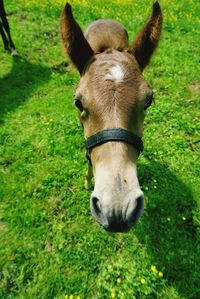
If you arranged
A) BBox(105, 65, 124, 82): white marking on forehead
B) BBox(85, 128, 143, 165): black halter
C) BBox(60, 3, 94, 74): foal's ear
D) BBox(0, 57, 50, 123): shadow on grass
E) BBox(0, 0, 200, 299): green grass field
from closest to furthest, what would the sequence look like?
1. BBox(85, 128, 143, 165): black halter
2. BBox(105, 65, 124, 82): white marking on forehead
3. BBox(60, 3, 94, 74): foal's ear
4. BBox(0, 0, 200, 299): green grass field
5. BBox(0, 57, 50, 123): shadow on grass

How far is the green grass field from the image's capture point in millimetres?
3410

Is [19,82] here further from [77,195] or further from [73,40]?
[73,40]

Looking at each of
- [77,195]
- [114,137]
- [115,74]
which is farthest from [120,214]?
[77,195]

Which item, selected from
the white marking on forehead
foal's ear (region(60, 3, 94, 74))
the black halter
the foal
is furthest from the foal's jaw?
the foal

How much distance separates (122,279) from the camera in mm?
3398

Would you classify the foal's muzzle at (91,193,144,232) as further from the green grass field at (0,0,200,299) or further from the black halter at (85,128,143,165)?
the green grass field at (0,0,200,299)

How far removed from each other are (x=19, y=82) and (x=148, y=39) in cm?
448

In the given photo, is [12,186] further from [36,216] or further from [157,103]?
[157,103]

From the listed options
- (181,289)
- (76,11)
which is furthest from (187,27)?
(181,289)

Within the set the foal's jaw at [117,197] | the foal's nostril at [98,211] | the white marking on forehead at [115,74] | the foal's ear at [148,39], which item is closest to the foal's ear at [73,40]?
the foal's ear at [148,39]

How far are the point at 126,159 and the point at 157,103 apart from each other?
12.9 feet

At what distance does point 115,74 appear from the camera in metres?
2.42

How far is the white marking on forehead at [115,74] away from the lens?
94.6 inches

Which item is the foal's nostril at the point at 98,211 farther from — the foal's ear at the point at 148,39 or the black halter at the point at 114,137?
the foal's ear at the point at 148,39
